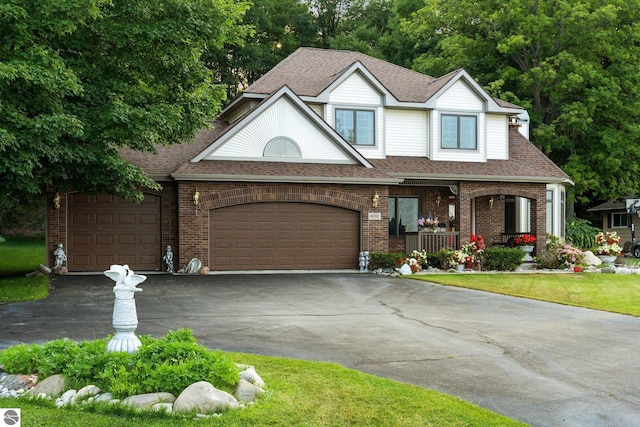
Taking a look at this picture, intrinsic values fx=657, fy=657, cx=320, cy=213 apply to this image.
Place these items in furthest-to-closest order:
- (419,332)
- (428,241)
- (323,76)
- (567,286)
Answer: (323,76), (428,241), (567,286), (419,332)

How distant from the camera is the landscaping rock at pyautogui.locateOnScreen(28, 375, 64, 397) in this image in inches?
245

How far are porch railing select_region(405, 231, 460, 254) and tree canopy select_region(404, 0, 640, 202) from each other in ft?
41.9

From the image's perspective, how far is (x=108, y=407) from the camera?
5.85m

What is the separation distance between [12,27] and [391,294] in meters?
9.92

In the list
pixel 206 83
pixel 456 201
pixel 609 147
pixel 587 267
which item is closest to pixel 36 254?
pixel 206 83

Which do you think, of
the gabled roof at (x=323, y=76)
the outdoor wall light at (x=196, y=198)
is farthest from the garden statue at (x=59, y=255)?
the gabled roof at (x=323, y=76)

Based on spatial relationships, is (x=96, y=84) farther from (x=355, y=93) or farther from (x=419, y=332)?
(x=355, y=93)

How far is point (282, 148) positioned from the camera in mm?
20953

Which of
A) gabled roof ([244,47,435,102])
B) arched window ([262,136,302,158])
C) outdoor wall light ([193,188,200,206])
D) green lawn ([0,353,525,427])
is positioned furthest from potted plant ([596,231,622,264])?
green lawn ([0,353,525,427])

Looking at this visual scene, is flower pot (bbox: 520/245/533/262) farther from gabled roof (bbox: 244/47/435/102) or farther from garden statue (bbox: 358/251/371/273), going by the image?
gabled roof (bbox: 244/47/435/102)

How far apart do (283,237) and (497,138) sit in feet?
31.7

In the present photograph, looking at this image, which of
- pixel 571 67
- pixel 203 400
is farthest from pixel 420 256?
A: pixel 571 67

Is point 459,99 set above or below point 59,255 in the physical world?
above

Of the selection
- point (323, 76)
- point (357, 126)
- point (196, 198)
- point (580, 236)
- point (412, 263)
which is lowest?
point (412, 263)
